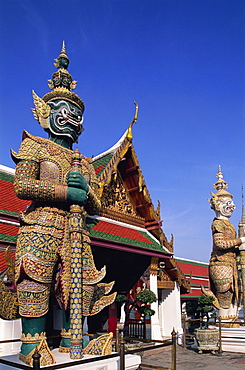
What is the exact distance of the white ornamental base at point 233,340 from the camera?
9.30m

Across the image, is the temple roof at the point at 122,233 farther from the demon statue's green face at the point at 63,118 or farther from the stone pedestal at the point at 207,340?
the demon statue's green face at the point at 63,118

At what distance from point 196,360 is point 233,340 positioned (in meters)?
1.73

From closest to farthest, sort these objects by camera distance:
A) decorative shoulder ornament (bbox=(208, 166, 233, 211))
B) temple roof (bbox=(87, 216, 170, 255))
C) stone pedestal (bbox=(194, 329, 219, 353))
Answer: temple roof (bbox=(87, 216, 170, 255)) → stone pedestal (bbox=(194, 329, 219, 353)) → decorative shoulder ornament (bbox=(208, 166, 233, 211))

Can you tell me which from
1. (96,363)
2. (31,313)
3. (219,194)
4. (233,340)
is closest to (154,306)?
(233,340)

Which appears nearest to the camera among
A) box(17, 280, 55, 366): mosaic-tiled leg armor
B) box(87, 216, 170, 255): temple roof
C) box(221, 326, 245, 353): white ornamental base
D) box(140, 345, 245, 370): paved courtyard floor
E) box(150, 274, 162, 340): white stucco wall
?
box(17, 280, 55, 366): mosaic-tiled leg armor

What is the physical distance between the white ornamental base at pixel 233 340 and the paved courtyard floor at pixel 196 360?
154mm

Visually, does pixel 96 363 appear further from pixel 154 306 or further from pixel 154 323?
pixel 154 306

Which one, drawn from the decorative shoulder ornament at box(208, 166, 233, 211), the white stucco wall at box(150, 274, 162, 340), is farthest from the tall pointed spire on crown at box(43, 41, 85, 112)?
the decorative shoulder ornament at box(208, 166, 233, 211)

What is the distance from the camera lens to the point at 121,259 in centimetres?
1014

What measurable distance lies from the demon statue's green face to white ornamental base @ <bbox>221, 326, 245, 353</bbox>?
708cm

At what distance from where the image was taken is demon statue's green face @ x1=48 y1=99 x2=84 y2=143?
5.44m

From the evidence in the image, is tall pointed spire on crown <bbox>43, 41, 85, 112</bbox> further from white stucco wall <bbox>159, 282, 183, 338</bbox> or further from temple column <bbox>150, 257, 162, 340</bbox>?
white stucco wall <bbox>159, 282, 183, 338</bbox>

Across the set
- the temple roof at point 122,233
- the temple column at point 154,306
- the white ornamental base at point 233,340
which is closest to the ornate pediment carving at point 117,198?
the temple roof at point 122,233

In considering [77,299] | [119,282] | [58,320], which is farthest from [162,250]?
[77,299]
